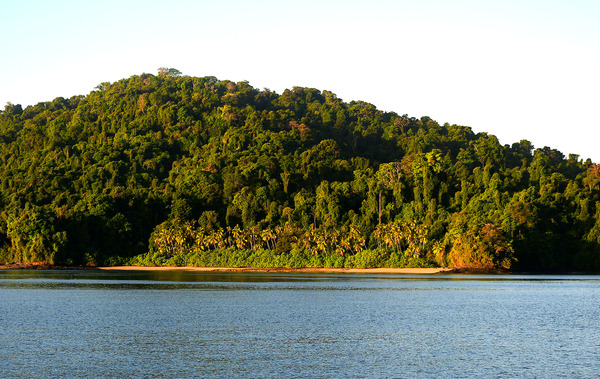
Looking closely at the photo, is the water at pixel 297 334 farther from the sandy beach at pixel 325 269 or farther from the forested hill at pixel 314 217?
the forested hill at pixel 314 217

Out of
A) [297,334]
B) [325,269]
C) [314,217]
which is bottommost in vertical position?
[297,334]

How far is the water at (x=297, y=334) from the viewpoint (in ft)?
112

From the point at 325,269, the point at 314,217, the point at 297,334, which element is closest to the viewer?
the point at 297,334

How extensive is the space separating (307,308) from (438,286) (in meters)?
36.7

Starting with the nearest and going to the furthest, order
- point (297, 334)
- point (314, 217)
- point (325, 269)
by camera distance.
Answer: point (297, 334)
point (325, 269)
point (314, 217)

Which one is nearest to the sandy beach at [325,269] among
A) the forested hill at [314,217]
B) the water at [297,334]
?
the forested hill at [314,217]

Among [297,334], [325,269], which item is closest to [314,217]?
[325,269]

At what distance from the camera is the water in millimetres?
34094

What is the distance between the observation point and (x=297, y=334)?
4566cm

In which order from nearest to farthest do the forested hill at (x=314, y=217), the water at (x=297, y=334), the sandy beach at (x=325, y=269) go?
1. the water at (x=297, y=334)
2. the sandy beach at (x=325, y=269)
3. the forested hill at (x=314, y=217)

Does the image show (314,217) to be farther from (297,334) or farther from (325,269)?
(297,334)

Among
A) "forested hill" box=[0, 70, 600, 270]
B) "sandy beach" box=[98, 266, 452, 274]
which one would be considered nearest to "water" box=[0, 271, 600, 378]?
"sandy beach" box=[98, 266, 452, 274]

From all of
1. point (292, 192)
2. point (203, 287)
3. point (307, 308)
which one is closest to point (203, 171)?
point (292, 192)

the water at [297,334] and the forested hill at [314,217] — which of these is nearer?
the water at [297,334]
